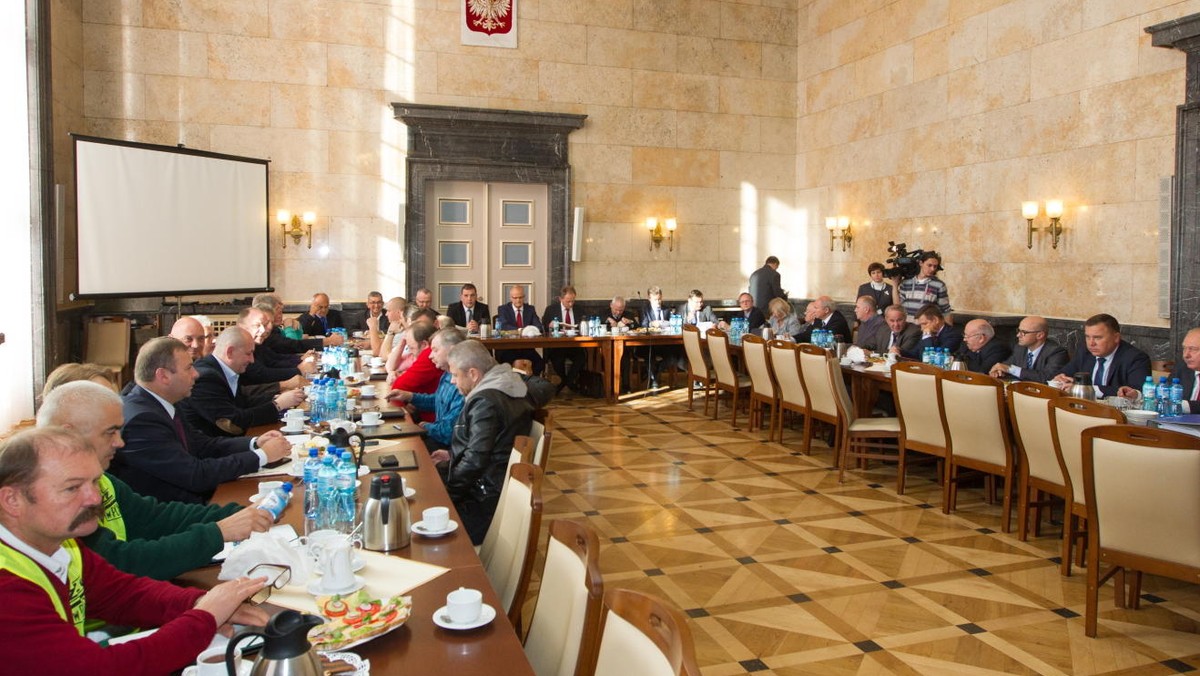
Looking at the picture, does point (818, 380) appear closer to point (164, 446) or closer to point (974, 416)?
point (974, 416)

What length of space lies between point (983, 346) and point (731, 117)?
285 inches

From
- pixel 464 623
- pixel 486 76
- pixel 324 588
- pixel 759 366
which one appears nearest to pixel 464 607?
pixel 464 623

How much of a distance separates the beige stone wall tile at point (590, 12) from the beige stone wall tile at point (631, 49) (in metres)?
0.11

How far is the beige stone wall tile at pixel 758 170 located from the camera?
1341cm

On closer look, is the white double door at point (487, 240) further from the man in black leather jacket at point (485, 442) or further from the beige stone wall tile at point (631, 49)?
the man in black leather jacket at point (485, 442)

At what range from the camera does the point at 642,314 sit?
507 inches

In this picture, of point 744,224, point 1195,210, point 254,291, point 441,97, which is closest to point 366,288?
point 254,291

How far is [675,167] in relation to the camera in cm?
1311

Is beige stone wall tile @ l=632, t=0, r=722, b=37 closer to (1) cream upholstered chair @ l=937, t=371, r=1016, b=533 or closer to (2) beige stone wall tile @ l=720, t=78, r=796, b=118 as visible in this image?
(2) beige stone wall tile @ l=720, t=78, r=796, b=118

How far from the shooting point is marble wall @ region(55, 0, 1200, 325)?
28.8 feet

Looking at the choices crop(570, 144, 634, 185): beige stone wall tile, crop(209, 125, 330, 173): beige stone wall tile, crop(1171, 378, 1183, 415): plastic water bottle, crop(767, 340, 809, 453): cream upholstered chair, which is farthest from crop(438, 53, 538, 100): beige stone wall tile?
crop(1171, 378, 1183, 415): plastic water bottle

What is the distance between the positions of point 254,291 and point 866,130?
8.33 m

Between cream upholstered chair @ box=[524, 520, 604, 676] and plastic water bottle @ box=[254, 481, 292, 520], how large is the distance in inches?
38.9

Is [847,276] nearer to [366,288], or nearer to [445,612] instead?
[366,288]
